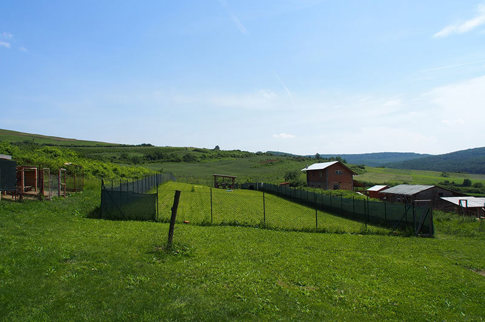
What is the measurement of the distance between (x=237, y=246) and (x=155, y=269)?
13.8ft

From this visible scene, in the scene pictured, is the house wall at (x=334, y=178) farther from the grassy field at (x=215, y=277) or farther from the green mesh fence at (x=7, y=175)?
the green mesh fence at (x=7, y=175)

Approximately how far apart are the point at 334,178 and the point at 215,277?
170ft

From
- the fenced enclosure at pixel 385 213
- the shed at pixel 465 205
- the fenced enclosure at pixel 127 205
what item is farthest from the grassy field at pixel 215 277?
A: the shed at pixel 465 205

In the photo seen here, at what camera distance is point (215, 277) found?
27.3 feet

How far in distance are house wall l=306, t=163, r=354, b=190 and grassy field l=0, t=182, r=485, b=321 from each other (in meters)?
42.9

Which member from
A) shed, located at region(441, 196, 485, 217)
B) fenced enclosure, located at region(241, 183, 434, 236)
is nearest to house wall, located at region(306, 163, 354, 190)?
shed, located at region(441, 196, 485, 217)

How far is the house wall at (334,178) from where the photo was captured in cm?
5653

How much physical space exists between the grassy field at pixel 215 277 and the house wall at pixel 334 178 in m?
42.9

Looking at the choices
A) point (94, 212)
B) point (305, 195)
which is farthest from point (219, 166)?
point (94, 212)

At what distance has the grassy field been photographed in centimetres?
645

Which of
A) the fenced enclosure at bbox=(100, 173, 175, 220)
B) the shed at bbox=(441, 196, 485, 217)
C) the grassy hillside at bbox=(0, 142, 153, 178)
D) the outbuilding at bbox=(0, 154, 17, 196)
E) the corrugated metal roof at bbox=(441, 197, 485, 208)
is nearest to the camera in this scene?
the outbuilding at bbox=(0, 154, 17, 196)

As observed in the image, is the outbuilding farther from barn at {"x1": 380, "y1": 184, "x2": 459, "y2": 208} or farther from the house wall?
barn at {"x1": 380, "y1": 184, "x2": 459, "y2": 208}

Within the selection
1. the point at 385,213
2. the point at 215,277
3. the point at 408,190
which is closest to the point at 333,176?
the point at 408,190

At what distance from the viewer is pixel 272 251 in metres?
11.7
